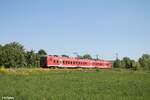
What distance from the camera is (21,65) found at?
219ft

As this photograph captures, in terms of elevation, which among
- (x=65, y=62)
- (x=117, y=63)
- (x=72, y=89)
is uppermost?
(x=117, y=63)

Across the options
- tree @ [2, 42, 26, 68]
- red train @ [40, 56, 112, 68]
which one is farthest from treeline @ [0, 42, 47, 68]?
red train @ [40, 56, 112, 68]

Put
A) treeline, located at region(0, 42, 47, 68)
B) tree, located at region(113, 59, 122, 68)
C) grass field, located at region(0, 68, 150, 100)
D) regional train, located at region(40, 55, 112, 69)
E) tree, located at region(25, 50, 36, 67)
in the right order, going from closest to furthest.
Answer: grass field, located at region(0, 68, 150, 100) < regional train, located at region(40, 55, 112, 69) < treeline, located at region(0, 42, 47, 68) < tree, located at region(25, 50, 36, 67) < tree, located at region(113, 59, 122, 68)

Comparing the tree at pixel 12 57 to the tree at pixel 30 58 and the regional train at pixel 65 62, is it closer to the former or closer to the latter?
the tree at pixel 30 58

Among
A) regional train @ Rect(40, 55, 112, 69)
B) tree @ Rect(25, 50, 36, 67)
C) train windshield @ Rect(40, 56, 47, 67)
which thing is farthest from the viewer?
tree @ Rect(25, 50, 36, 67)

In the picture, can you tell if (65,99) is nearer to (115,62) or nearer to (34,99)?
(34,99)

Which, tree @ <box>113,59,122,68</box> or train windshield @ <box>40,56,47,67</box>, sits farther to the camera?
tree @ <box>113,59,122,68</box>

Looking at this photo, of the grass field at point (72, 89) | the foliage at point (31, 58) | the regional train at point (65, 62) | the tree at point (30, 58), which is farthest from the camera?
the tree at point (30, 58)

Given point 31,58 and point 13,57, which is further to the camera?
point 31,58

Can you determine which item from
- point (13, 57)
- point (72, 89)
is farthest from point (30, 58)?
point (72, 89)

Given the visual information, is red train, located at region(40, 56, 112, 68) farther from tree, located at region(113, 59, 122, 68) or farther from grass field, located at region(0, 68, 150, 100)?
tree, located at region(113, 59, 122, 68)

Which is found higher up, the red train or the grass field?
the red train

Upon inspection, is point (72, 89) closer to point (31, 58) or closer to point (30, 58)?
point (31, 58)

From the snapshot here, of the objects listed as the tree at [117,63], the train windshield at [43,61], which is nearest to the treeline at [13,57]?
the train windshield at [43,61]
